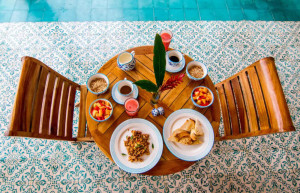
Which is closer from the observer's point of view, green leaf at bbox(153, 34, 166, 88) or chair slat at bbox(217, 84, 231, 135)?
green leaf at bbox(153, 34, 166, 88)

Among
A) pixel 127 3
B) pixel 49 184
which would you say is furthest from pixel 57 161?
pixel 127 3

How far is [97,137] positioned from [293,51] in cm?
292

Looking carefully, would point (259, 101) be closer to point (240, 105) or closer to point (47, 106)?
point (240, 105)

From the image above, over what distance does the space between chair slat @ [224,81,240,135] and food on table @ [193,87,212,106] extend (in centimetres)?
34

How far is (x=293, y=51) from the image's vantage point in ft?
8.66

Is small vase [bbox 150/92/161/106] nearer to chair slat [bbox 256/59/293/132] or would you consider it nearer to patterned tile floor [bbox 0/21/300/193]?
chair slat [bbox 256/59/293/132]

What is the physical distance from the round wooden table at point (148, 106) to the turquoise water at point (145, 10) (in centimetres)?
157

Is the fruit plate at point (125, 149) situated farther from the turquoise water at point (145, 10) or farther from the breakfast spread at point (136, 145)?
the turquoise water at point (145, 10)

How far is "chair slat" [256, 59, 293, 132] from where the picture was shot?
1.22 m

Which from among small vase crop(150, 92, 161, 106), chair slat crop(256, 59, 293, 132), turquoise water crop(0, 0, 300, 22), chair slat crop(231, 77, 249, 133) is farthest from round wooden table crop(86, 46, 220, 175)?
turquoise water crop(0, 0, 300, 22)

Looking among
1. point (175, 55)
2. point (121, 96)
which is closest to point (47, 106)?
point (121, 96)

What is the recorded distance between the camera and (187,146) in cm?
128

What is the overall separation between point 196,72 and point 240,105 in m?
0.47

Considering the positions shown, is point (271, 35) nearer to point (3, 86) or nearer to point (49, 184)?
point (49, 184)
